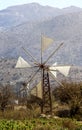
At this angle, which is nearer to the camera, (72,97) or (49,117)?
(49,117)

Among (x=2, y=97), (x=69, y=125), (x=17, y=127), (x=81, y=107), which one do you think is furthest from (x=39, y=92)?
(x=2, y=97)

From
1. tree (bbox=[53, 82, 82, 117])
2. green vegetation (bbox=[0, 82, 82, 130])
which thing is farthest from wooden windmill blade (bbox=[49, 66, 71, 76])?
tree (bbox=[53, 82, 82, 117])

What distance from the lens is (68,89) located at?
52469mm

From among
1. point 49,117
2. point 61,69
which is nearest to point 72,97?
point 61,69

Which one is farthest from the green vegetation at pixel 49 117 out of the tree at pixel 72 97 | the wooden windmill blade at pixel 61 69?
the wooden windmill blade at pixel 61 69

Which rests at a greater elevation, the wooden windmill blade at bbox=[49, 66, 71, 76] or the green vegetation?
the wooden windmill blade at bbox=[49, 66, 71, 76]

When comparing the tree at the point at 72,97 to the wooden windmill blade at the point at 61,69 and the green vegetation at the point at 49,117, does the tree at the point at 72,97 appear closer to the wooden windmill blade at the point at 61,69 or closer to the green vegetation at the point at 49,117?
the green vegetation at the point at 49,117

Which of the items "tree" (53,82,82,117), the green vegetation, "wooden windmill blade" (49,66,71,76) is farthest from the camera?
"tree" (53,82,82,117)

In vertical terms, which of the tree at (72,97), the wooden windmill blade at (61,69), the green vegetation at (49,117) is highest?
the wooden windmill blade at (61,69)

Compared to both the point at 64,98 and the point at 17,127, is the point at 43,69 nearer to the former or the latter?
the point at 17,127

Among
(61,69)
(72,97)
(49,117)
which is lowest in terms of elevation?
(49,117)

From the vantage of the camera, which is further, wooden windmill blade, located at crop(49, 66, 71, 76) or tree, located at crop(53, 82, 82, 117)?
tree, located at crop(53, 82, 82, 117)

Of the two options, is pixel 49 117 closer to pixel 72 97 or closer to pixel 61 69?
pixel 61 69

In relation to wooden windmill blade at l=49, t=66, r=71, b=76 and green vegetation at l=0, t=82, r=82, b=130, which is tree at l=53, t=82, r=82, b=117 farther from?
wooden windmill blade at l=49, t=66, r=71, b=76
